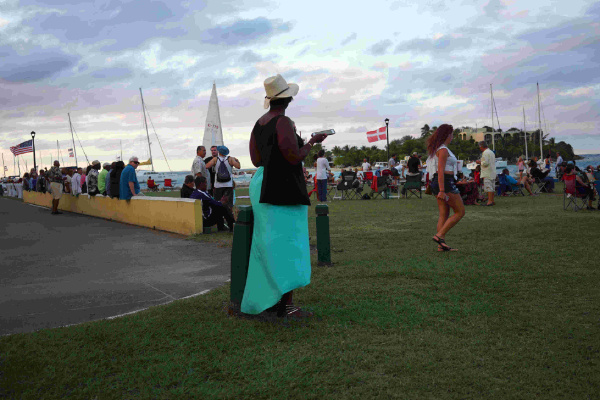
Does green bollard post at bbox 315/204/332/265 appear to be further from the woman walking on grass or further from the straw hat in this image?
the straw hat

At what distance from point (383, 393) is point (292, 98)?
2524mm

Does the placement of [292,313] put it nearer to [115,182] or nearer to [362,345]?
[362,345]

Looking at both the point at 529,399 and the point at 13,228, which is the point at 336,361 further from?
the point at 13,228

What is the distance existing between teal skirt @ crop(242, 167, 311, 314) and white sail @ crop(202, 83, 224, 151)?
2331cm

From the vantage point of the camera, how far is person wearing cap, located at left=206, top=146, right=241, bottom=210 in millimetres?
11208

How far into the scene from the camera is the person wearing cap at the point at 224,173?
11.2 m

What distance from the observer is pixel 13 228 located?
49.8 ft

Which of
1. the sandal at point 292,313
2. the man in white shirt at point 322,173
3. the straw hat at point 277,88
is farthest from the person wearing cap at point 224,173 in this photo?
the man in white shirt at point 322,173

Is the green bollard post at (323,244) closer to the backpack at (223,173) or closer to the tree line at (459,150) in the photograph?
the backpack at (223,173)

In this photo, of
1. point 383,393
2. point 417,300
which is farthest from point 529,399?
point 417,300

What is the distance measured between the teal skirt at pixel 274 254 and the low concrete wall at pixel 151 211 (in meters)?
7.16

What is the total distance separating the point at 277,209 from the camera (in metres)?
4.34

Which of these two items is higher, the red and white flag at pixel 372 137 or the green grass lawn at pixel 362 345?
the red and white flag at pixel 372 137

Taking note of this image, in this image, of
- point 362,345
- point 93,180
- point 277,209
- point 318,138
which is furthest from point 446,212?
point 93,180
